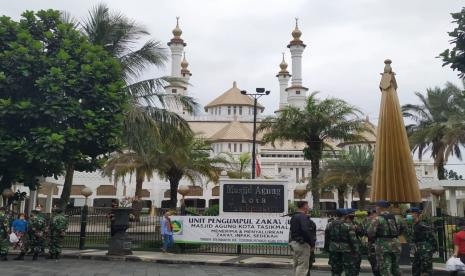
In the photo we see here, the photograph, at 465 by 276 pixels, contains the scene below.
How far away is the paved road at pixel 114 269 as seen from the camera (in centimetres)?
1059

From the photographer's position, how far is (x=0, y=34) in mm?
14578

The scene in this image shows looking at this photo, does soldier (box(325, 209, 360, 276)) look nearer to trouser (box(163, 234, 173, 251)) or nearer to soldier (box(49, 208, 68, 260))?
trouser (box(163, 234, 173, 251))

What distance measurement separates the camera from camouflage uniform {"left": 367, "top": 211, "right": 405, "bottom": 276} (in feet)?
26.8

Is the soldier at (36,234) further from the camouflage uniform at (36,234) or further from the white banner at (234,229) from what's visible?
the white banner at (234,229)

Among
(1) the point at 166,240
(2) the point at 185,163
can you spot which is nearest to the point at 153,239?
(1) the point at 166,240

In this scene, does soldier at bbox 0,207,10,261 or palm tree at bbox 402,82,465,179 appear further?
palm tree at bbox 402,82,465,179

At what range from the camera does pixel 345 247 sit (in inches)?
349

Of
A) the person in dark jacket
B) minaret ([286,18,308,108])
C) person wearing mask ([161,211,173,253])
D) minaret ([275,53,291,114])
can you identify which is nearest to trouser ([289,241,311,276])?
the person in dark jacket

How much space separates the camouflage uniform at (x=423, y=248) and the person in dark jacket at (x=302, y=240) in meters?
2.66

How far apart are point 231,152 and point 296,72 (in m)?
24.1

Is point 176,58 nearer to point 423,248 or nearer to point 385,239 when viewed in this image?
point 423,248

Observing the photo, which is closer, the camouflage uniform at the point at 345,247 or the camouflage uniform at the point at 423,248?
the camouflage uniform at the point at 345,247

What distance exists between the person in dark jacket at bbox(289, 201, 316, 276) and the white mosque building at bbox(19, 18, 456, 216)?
20529 millimetres

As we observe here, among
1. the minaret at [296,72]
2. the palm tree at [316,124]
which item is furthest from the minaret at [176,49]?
the palm tree at [316,124]
